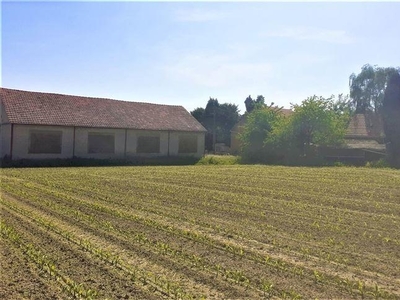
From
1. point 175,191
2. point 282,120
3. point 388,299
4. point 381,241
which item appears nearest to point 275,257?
point 388,299

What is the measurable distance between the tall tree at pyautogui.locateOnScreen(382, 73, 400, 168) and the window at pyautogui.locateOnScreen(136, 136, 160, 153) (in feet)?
58.9

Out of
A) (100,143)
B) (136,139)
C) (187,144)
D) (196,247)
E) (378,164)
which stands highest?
(136,139)

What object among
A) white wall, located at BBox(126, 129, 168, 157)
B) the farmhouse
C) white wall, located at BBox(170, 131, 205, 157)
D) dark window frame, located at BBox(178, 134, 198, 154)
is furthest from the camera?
dark window frame, located at BBox(178, 134, 198, 154)

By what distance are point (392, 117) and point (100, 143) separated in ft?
76.0

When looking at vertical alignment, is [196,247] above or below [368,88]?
below

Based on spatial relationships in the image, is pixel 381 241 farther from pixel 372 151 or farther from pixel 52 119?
pixel 372 151

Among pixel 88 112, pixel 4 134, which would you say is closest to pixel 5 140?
pixel 4 134

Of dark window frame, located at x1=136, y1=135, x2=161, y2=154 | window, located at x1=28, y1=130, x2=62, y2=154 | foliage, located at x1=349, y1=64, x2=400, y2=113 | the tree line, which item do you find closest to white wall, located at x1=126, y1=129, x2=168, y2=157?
dark window frame, located at x1=136, y1=135, x2=161, y2=154

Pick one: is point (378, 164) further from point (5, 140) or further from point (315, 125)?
point (5, 140)

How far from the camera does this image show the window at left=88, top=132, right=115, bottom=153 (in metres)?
29.1

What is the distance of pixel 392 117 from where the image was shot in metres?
33.7

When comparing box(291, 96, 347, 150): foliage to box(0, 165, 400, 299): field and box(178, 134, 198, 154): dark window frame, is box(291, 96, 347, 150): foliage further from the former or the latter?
box(0, 165, 400, 299): field

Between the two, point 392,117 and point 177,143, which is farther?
point 392,117

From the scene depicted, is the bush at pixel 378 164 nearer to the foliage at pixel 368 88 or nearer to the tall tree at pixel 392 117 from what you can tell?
the tall tree at pixel 392 117
